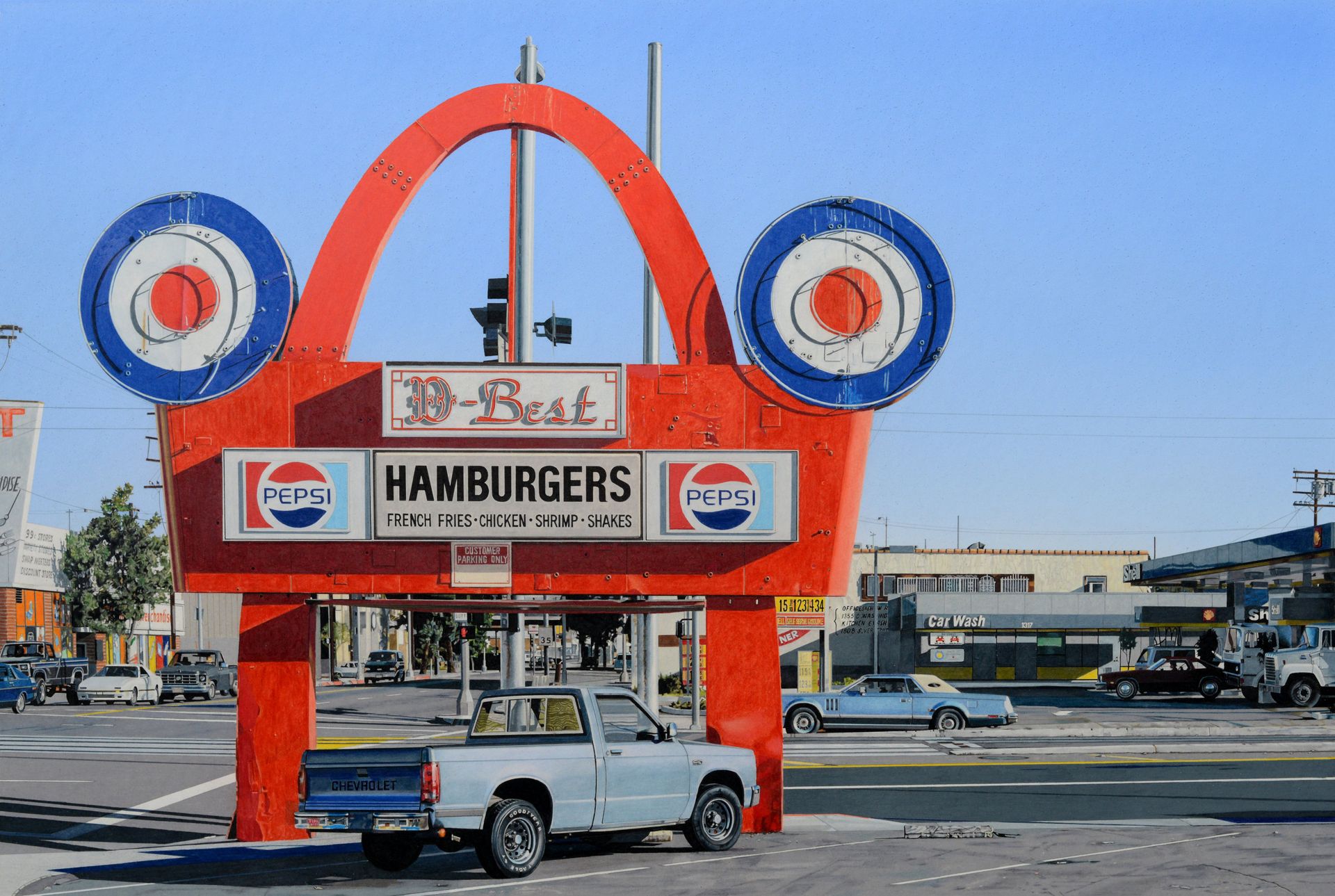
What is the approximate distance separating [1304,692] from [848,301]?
3380cm

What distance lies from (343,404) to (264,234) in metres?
2.27

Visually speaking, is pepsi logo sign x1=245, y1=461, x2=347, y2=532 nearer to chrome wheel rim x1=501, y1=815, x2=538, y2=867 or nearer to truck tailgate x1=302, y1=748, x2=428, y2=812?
truck tailgate x1=302, y1=748, x2=428, y2=812

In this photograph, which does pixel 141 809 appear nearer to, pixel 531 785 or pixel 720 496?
pixel 531 785

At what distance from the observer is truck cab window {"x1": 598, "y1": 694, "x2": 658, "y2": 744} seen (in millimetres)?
15414

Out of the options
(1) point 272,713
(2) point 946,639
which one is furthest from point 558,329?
(2) point 946,639

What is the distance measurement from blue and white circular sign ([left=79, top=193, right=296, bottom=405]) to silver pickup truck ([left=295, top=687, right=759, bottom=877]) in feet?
17.6

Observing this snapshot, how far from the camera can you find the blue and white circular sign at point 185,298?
56.4 ft

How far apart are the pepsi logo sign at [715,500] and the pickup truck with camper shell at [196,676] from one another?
139 feet

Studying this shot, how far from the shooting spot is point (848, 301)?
57.9ft

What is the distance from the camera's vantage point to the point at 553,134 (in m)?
17.8

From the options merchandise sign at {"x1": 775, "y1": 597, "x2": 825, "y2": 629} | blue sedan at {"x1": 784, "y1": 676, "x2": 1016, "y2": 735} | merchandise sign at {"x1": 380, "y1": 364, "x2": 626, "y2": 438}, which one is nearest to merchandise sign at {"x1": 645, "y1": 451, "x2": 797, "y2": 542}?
merchandise sign at {"x1": 380, "y1": 364, "x2": 626, "y2": 438}

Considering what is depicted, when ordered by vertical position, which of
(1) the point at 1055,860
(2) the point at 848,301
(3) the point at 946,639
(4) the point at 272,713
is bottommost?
(3) the point at 946,639

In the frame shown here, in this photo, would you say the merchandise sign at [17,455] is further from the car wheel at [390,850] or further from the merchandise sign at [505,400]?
the car wheel at [390,850]

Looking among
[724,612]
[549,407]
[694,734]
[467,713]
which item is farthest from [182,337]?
[467,713]
